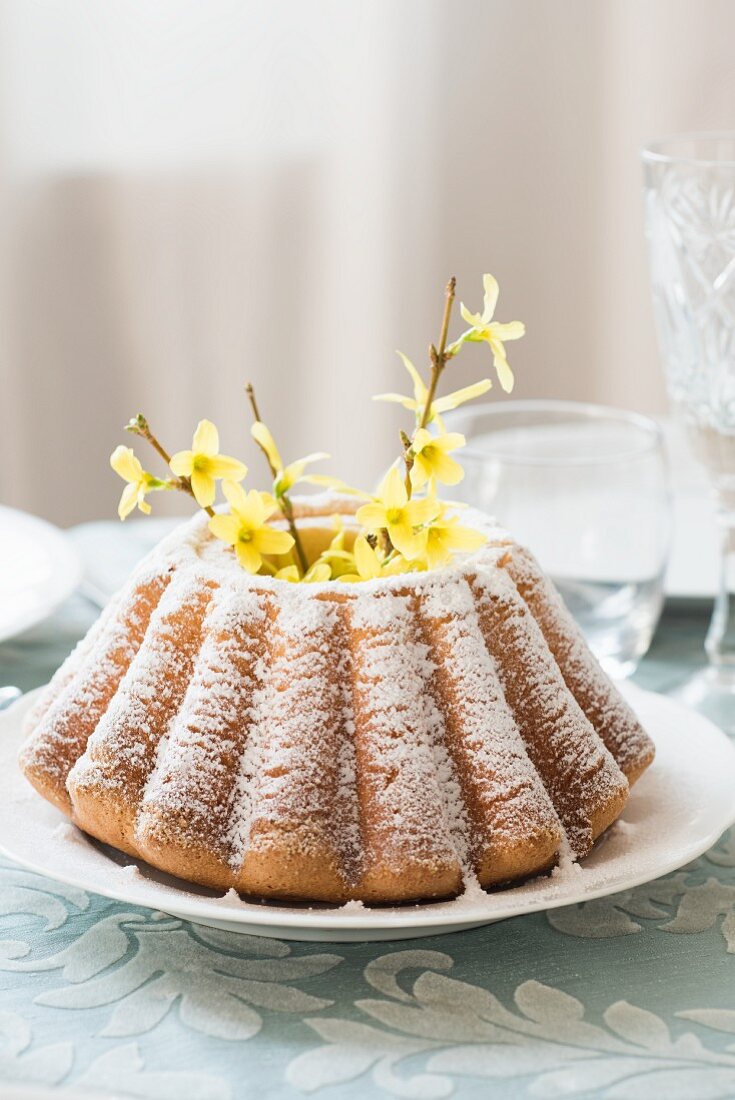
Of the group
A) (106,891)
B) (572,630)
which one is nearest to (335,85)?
(572,630)

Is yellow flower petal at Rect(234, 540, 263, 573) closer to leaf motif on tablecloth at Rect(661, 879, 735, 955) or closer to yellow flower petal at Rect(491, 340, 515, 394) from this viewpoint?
yellow flower petal at Rect(491, 340, 515, 394)

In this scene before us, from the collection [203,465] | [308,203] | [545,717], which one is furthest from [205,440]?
[308,203]

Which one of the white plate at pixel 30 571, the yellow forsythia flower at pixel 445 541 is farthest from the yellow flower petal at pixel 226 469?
the white plate at pixel 30 571

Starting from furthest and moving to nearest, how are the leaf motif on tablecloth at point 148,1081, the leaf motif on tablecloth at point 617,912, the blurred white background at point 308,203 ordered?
the blurred white background at point 308,203 < the leaf motif on tablecloth at point 617,912 < the leaf motif on tablecloth at point 148,1081

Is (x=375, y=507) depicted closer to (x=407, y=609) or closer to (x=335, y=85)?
(x=407, y=609)

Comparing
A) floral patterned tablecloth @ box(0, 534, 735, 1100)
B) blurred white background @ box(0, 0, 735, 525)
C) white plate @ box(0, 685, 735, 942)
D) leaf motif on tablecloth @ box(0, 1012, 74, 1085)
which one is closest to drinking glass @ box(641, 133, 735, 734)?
white plate @ box(0, 685, 735, 942)

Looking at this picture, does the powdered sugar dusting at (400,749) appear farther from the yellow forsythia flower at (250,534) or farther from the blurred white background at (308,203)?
the blurred white background at (308,203)

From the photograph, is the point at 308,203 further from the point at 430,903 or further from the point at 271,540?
the point at 430,903
